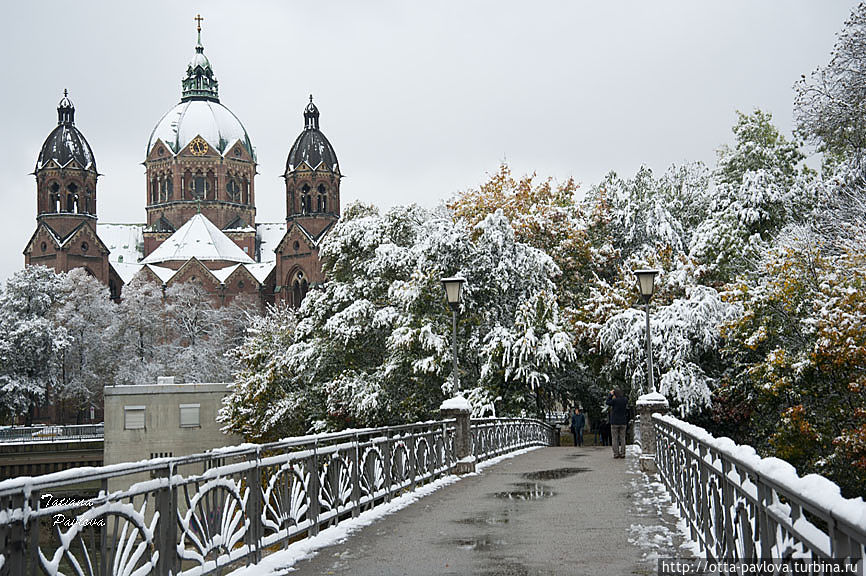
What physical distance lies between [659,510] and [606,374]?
1028 inches

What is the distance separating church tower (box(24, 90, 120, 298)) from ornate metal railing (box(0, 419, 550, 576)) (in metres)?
87.6

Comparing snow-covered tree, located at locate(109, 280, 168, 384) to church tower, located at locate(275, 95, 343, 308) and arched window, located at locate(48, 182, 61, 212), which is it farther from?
arched window, located at locate(48, 182, 61, 212)

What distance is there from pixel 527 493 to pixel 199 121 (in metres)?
94.2

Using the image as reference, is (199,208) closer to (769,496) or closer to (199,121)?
(199,121)

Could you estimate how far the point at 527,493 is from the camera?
1474 cm

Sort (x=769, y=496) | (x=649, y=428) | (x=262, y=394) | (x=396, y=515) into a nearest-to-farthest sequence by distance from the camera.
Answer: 1. (x=769, y=496)
2. (x=396, y=515)
3. (x=649, y=428)
4. (x=262, y=394)

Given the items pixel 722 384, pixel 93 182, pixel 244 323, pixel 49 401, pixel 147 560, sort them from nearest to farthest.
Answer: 1. pixel 147 560
2. pixel 722 384
3. pixel 49 401
4. pixel 244 323
5. pixel 93 182

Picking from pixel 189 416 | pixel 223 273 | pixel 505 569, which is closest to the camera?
pixel 505 569

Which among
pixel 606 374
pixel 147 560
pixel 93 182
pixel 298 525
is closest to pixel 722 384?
pixel 606 374

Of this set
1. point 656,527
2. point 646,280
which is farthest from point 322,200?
point 656,527

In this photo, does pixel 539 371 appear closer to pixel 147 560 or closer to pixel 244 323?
pixel 147 560

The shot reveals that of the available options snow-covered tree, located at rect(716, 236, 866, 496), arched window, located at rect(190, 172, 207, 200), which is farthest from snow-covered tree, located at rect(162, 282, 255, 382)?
snow-covered tree, located at rect(716, 236, 866, 496)

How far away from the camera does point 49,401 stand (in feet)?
252

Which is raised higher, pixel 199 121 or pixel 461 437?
pixel 199 121
